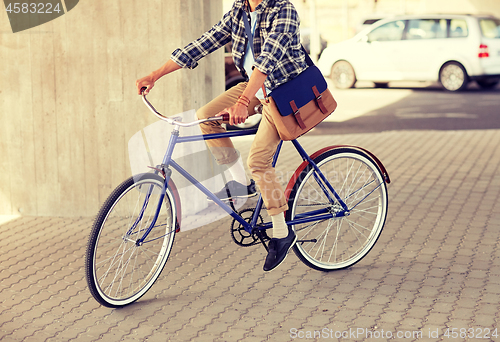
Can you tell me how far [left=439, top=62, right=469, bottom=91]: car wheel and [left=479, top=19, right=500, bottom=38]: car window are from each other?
100cm

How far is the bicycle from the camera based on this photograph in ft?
12.1

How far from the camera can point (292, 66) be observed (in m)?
3.94

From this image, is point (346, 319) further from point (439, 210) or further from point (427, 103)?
point (427, 103)

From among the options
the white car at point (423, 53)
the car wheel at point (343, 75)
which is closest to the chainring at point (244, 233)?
the white car at point (423, 53)

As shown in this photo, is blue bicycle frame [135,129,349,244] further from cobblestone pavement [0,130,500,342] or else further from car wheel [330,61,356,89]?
car wheel [330,61,356,89]

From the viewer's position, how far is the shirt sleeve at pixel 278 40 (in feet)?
12.0

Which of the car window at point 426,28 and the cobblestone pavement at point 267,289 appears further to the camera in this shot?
the car window at point 426,28

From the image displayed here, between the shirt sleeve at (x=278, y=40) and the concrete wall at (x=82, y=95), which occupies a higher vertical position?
the shirt sleeve at (x=278, y=40)

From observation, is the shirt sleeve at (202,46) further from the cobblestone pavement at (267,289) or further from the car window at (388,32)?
the car window at (388,32)

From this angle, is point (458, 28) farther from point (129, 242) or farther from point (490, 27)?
point (129, 242)

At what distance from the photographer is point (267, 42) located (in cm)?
367

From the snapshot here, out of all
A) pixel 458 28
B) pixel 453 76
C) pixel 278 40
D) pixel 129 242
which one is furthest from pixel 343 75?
pixel 129 242

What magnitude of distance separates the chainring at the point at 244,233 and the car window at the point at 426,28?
13.7 m

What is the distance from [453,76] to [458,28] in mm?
1215
